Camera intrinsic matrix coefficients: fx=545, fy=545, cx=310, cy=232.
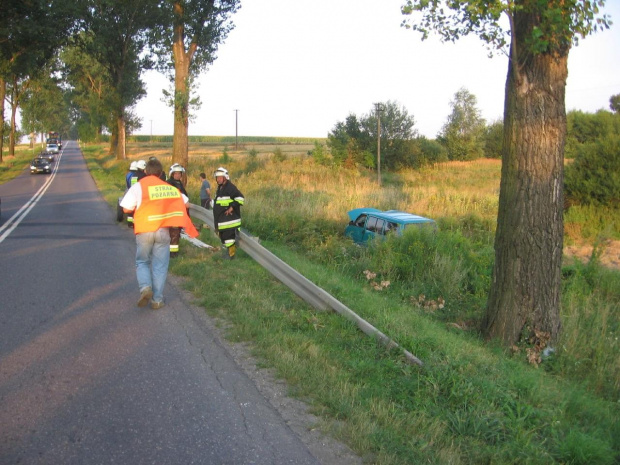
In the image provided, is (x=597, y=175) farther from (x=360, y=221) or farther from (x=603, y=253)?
(x=360, y=221)

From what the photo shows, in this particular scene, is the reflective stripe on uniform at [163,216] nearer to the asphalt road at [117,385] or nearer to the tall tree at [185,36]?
the asphalt road at [117,385]

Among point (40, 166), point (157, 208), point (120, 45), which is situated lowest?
point (40, 166)

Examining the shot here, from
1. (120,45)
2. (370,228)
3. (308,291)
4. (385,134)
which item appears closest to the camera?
(308,291)

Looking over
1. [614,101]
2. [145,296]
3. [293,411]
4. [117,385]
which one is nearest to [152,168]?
[145,296]

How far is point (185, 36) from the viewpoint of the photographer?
19625mm

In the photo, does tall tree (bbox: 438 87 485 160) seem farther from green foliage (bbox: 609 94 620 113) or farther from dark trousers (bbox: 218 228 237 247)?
dark trousers (bbox: 218 228 237 247)

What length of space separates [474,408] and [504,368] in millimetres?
1267

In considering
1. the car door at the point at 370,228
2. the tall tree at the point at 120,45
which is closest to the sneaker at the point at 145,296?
the car door at the point at 370,228

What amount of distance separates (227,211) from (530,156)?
203 inches

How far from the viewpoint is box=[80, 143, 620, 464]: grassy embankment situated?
3900mm

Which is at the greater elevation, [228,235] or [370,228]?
[228,235]

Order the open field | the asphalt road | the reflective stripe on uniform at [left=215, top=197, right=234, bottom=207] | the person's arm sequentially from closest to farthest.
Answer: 1. the asphalt road
2. the open field
3. the person's arm
4. the reflective stripe on uniform at [left=215, top=197, right=234, bottom=207]

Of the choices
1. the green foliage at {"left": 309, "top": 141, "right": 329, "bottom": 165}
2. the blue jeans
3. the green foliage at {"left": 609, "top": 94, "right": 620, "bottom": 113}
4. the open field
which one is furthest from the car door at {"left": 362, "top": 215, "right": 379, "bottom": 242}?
the green foliage at {"left": 609, "top": 94, "right": 620, "bottom": 113}

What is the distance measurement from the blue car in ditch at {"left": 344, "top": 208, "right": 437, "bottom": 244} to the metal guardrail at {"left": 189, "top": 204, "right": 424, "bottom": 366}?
156 inches
